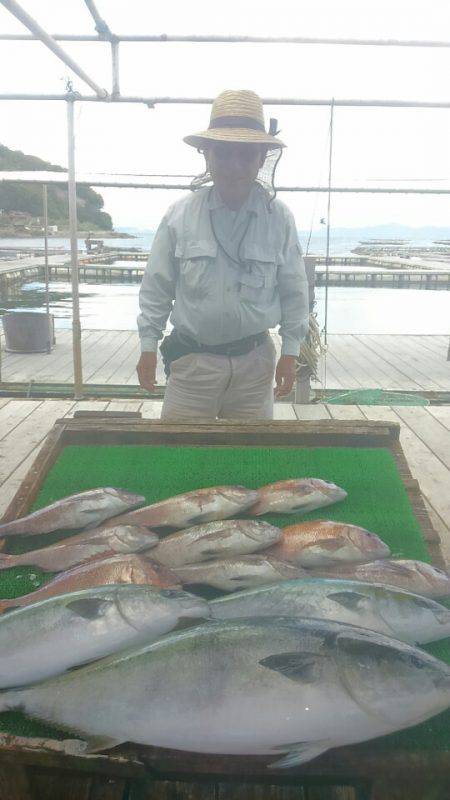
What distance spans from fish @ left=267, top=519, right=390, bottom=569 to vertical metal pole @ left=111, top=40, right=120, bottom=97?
3770 millimetres

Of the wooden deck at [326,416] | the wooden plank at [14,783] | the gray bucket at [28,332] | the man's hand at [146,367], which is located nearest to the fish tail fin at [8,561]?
the wooden plank at [14,783]

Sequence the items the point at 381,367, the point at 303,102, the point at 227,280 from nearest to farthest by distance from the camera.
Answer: the point at 227,280, the point at 303,102, the point at 381,367

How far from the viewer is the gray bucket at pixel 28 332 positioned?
9.75 meters

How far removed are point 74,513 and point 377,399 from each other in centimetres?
478

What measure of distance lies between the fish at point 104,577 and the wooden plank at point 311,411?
341 cm

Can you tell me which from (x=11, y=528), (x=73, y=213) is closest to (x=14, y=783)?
(x=11, y=528)

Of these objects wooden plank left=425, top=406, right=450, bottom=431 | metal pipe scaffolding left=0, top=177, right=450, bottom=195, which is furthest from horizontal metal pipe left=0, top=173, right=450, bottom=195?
wooden plank left=425, top=406, right=450, bottom=431

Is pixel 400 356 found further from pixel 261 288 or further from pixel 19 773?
pixel 19 773

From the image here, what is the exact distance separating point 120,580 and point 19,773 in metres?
0.53

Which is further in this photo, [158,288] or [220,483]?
[158,288]

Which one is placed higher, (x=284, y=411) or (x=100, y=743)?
(x=100, y=743)

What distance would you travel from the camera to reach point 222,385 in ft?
10.9

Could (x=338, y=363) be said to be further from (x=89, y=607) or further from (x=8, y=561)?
(x=89, y=607)

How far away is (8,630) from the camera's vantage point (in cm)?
146
